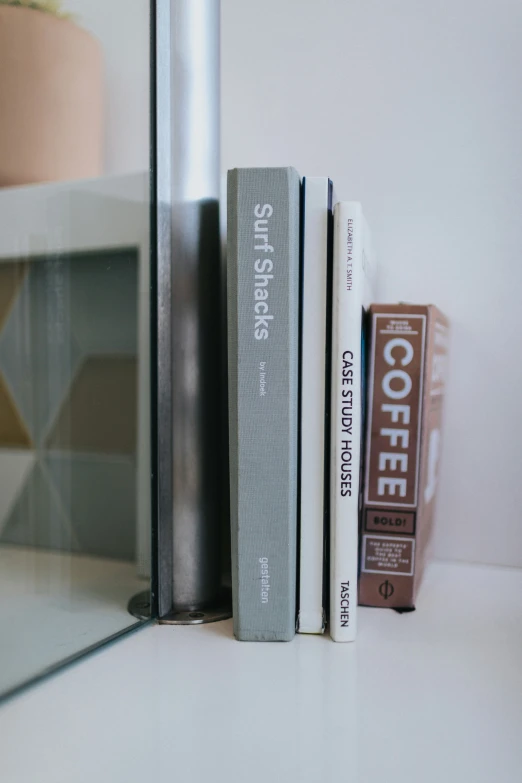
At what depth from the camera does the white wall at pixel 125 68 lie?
0.60 meters

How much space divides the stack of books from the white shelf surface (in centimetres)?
4

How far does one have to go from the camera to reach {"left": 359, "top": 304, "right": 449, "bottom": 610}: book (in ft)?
1.93

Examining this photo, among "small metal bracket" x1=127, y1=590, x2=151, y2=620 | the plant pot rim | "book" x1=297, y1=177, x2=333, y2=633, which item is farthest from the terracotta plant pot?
"small metal bracket" x1=127, y1=590, x2=151, y2=620

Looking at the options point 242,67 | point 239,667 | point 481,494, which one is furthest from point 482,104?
point 239,667

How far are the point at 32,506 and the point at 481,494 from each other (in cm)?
49

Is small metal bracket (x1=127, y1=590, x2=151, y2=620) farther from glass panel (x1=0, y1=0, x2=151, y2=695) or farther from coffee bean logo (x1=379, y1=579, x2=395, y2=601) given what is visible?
coffee bean logo (x1=379, y1=579, x2=395, y2=601)

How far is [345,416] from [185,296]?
0.16 meters

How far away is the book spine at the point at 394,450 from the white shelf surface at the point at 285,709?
44 millimetres

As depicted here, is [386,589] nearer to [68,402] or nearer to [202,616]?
[202,616]

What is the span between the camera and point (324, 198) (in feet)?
1.77

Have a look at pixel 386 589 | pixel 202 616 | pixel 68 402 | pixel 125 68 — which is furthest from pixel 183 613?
pixel 125 68

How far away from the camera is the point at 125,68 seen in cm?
63

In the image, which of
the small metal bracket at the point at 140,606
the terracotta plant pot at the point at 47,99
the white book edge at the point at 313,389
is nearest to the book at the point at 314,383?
the white book edge at the point at 313,389

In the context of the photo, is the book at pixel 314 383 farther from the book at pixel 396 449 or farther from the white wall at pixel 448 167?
the white wall at pixel 448 167
